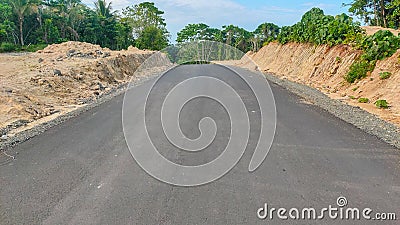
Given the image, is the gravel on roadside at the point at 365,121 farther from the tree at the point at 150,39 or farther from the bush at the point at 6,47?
the tree at the point at 150,39

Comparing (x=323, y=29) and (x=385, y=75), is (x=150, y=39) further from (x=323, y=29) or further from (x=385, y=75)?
(x=385, y=75)

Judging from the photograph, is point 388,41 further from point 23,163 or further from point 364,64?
point 23,163

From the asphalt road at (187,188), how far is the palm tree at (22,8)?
30.5 meters

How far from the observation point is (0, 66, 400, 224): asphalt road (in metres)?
3.52

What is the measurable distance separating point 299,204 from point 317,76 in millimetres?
15632

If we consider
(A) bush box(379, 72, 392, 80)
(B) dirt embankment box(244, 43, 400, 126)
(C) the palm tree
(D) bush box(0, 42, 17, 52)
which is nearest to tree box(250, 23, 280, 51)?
(B) dirt embankment box(244, 43, 400, 126)

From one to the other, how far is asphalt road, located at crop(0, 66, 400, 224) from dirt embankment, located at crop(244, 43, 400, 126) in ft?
12.4

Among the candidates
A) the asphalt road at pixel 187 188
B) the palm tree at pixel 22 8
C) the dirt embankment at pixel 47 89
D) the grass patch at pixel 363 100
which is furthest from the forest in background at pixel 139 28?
the dirt embankment at pixel 47 89

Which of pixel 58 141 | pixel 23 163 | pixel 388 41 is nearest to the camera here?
pixel 23 163

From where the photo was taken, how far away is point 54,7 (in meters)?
38.4

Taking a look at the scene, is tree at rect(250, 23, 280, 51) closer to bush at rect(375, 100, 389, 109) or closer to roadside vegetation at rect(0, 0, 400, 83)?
roadside vegetation at rect(0, 0, 400, 83)

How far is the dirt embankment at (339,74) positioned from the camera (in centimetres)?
1050

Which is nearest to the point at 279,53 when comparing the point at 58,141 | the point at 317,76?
the point at 317,76

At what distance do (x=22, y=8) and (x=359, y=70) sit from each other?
3096cm
